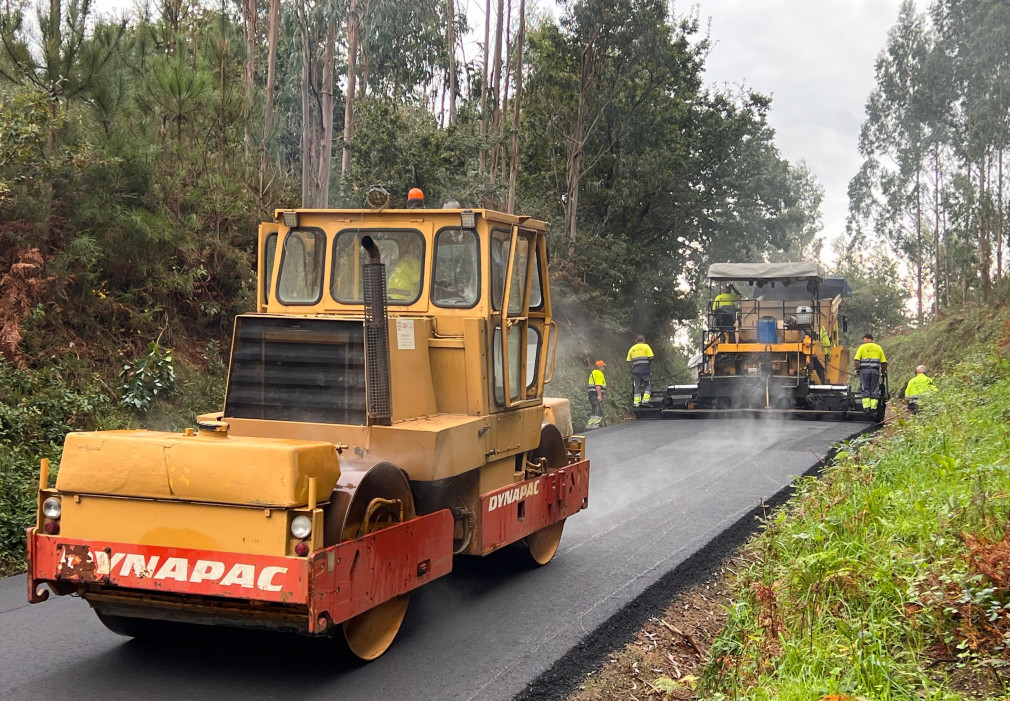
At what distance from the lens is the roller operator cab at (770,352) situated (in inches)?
770

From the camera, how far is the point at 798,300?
73.5 feet

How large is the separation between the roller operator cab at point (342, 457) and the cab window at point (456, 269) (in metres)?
0.01

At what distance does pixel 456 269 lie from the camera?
650 cm

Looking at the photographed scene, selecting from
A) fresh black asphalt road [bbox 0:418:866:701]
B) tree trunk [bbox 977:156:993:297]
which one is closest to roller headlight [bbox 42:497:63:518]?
fresh black asphalt road [bbox 0:418:866:701]

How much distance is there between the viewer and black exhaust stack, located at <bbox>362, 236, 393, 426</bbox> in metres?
5.53

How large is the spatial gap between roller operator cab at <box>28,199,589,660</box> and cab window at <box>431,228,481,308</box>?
0.04 feet

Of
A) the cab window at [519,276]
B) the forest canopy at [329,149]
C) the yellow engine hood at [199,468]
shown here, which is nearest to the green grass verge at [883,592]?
the yellow engine hood at [199,468]

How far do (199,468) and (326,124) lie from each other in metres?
18.5

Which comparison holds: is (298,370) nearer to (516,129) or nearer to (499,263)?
(499,263)

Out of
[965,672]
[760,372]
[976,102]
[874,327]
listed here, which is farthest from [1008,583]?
[874,327]

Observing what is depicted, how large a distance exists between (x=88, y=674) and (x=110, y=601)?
429mm

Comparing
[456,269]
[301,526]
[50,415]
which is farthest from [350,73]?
[301,526]

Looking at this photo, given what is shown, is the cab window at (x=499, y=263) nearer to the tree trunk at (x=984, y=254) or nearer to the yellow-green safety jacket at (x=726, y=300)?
the yellow-green safety jacket at (x=726, y=300)

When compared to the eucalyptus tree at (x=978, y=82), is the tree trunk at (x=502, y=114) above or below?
below
